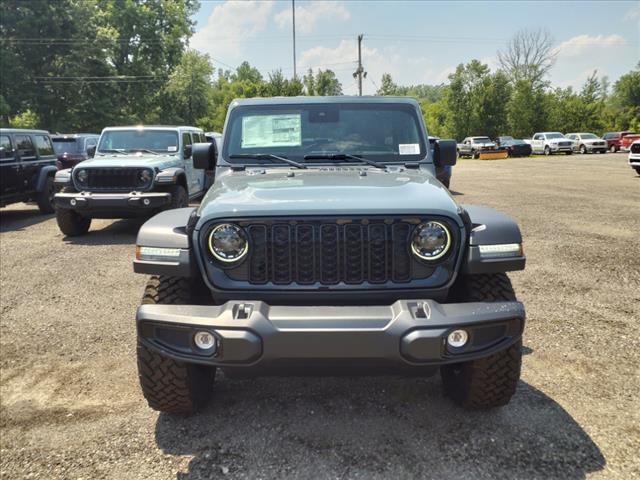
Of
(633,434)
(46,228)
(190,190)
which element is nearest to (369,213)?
(633,434)

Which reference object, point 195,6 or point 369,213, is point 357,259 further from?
point 195,6

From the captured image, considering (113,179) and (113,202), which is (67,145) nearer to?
(113,179)

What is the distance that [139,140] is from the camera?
1003 cm

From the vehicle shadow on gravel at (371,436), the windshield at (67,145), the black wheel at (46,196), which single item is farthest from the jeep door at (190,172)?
the vehicle shadow on gravel at (371,436)

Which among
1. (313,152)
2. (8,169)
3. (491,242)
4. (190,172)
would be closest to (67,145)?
(8,169)

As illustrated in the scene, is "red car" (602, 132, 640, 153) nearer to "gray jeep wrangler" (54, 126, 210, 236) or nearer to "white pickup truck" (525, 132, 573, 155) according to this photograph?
"white pickup truck" (525, 132, 573, 155)

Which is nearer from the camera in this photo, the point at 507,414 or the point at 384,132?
the point at 507,414

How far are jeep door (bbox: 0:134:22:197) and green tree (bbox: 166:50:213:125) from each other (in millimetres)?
34479

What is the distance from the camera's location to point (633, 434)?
2.83 m

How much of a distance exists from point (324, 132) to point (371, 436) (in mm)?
2184

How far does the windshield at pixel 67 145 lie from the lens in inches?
636

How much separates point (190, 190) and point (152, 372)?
8.22 m

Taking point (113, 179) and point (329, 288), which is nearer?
point (329, 288)

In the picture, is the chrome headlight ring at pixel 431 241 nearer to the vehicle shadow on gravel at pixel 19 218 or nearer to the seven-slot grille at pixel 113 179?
the seven-slot grille at pixel 113 179
